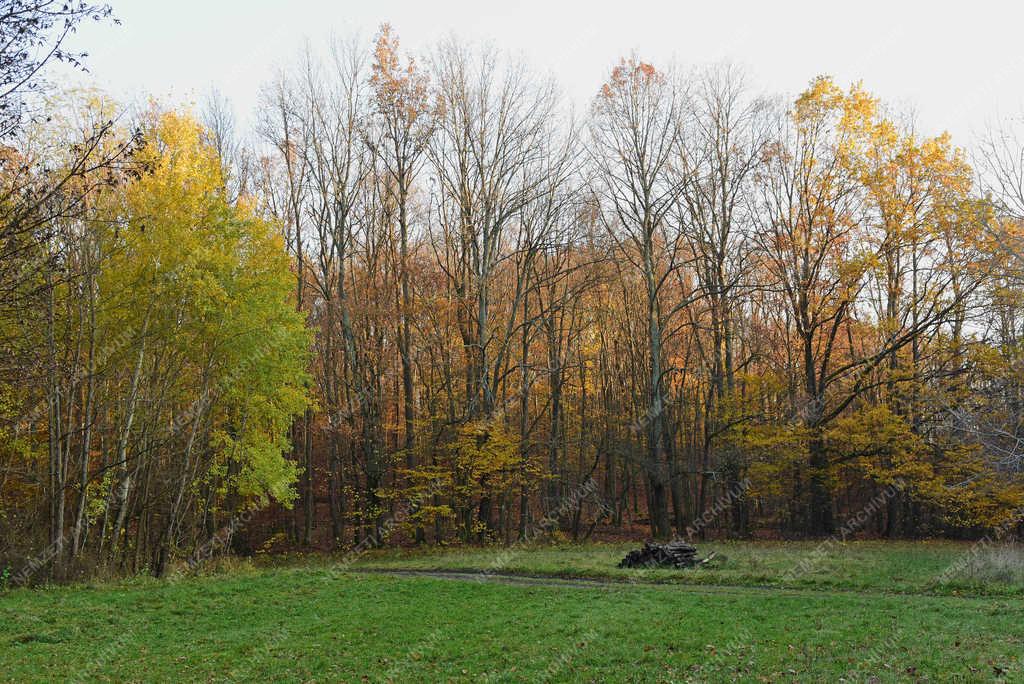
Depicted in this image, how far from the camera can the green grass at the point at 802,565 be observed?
43.1 feet

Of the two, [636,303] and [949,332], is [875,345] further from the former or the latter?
[636,303]

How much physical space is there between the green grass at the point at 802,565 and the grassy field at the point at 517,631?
0.13 meters

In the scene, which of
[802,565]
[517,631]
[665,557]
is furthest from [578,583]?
[517,631]

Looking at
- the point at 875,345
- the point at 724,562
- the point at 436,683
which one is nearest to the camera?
the point at 436,683

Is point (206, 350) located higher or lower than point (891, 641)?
higher

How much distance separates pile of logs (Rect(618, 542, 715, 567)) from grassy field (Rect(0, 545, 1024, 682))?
1.19m

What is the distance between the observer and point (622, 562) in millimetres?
17297

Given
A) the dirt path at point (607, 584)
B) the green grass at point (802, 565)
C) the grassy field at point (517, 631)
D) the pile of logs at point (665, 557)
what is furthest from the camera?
the pile of logs at point (665, 557)

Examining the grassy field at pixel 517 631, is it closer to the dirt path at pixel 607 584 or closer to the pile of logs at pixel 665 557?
the dirt path at pixel 607 584

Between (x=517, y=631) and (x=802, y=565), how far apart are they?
27.3 ft

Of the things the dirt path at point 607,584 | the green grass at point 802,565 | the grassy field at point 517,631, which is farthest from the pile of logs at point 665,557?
the dirt path at point 607,584

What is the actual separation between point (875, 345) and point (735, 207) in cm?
764

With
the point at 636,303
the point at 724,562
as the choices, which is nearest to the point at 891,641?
the point at 724,562

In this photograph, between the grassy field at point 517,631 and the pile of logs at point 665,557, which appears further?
the pile of logs at point 665,557
